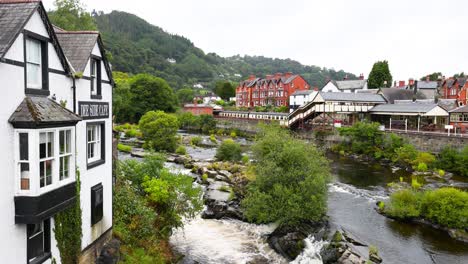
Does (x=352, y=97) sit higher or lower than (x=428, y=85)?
lower

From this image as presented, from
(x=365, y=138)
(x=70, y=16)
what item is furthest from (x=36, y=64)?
(x=365, y=138)

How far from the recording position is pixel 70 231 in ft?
44.3

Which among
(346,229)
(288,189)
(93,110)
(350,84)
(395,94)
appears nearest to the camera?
(93,110)

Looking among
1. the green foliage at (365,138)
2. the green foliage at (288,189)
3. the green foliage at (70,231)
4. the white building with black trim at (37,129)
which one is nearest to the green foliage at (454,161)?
the green foliage at (365,138)

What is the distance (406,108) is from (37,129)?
60.0 m

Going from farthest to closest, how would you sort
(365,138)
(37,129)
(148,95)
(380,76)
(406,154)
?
(380,76) → (148,95) → (365,138) → (406,154) → (37,129)

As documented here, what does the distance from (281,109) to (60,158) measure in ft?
283

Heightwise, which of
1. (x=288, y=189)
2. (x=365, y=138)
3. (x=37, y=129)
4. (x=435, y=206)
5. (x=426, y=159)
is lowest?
(x=435, y=206)

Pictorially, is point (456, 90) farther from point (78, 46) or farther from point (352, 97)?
point (78, 46)

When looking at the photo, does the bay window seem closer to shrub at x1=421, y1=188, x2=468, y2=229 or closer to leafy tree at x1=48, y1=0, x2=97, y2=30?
shrub at x1=421, y1=188, x2=468, y2=229

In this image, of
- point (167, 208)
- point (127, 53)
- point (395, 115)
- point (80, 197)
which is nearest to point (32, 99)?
point (80, 197)

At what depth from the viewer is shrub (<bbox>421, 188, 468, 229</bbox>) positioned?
25297 mm

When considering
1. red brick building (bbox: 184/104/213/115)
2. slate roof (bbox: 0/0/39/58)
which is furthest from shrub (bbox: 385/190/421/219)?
red brick building (bbox: 184/104/213/115)

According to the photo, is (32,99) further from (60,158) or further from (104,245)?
(104,245)
